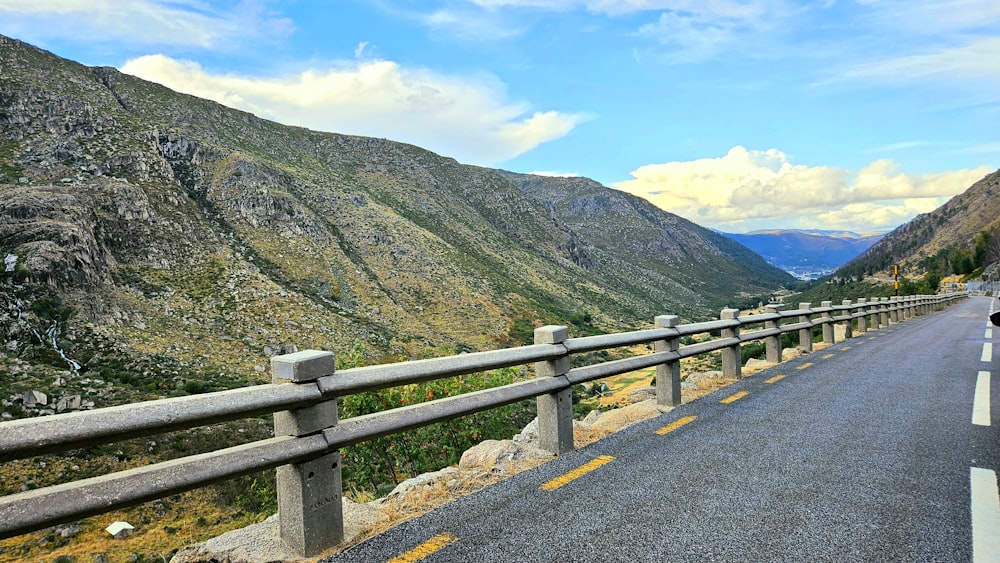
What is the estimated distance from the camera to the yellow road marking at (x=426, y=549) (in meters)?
2.93

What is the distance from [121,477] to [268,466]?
2.06 feet

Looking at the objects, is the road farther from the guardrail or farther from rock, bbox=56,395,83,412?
rock, bbox=56,395,83,412

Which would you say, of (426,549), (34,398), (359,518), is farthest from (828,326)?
(34,398)

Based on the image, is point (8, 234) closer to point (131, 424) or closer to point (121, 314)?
point (121, 314)

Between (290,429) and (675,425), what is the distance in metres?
4.13

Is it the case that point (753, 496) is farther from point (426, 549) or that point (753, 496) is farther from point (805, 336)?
point (805, 336)

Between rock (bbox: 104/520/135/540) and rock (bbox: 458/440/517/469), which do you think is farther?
rock (bbox: 104/520/135/540)

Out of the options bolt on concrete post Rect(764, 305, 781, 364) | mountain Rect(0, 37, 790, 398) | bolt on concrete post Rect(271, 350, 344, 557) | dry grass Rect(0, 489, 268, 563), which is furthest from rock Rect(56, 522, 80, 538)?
bolt on concrete post Rect(764, 305, 781, 364)

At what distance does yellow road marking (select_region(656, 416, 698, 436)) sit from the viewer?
18.3 ft

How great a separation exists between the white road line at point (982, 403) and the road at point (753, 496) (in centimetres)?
5

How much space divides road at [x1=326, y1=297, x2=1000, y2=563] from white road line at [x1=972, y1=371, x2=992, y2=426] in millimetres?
51

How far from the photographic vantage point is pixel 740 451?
15.8 feet

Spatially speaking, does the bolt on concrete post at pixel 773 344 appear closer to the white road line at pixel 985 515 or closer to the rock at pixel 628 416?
the rock at pixel 628 416

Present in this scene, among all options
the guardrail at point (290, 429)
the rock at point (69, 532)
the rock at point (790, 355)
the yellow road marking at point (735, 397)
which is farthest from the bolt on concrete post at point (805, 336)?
the rock at point (69, 532)
